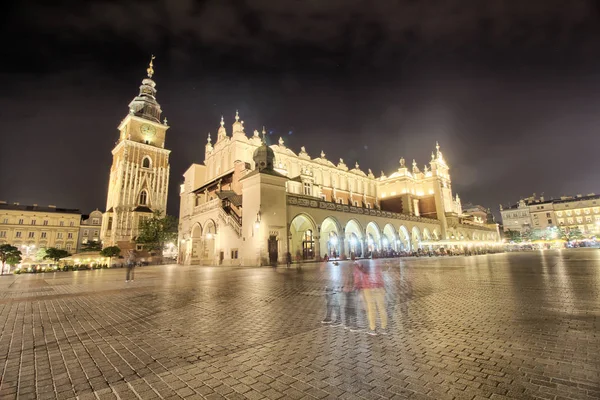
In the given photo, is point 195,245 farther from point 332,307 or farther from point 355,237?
point 332,307

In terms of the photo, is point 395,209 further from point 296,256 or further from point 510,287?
point 510,287

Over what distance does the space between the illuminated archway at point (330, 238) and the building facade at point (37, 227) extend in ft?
219

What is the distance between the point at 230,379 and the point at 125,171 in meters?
69.1

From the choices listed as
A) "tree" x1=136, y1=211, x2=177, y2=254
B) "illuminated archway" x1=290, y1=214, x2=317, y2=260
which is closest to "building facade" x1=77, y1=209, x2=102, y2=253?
"tree" x1=136, y1=211, x2=177, y2=254

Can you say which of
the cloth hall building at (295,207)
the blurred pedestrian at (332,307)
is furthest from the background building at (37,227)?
the blurred pedestrian at (332,307)

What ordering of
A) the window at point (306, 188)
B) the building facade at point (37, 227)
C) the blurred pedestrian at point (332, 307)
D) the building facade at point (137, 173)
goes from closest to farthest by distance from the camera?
the blurred pedestrian at point (332, 307) < the window at point (306, 188) < the building facade at point (137, 173) < the building facade at point (37, 227)

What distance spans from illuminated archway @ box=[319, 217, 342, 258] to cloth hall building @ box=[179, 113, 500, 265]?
5.7 inches

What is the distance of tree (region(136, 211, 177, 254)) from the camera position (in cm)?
5070

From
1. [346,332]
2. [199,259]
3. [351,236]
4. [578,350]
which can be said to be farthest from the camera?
[351,236]

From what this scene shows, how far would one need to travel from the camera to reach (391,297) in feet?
25.2

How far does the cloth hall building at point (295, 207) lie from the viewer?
28.9m

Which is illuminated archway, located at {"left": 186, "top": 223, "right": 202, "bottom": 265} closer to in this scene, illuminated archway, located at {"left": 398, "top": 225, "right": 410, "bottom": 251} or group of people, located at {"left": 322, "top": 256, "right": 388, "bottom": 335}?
illuminated archway, located at {"left": 398, "top": 225, "right": 410, "bottom": 251}

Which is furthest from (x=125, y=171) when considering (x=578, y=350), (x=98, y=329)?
(x=578, y=350)

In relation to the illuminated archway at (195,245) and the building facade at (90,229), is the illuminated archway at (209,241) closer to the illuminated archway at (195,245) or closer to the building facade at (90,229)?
the illuminated archway at (195,245)
